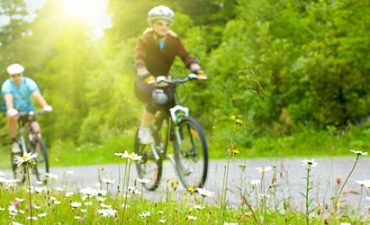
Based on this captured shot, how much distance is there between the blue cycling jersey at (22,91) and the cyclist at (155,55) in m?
2.39

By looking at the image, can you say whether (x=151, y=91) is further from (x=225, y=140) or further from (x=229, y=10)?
(x=229, y=10)

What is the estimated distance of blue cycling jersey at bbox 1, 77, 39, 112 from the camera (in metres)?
8.49

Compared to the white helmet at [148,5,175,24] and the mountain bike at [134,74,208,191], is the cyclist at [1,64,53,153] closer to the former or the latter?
the mountain bike at [134,74,208,191]

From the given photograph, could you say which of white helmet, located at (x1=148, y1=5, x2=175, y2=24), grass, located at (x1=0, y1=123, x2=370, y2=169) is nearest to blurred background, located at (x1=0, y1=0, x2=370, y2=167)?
grass, located at (x1=0, y1=123, x2=370, y2=169)

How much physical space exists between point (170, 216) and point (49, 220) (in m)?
0.69

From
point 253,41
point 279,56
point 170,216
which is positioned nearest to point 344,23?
point 279,56

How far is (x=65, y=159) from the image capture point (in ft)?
50.3

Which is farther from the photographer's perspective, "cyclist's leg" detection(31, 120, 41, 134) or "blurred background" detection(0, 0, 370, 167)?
"blurred background" detection(0, 0, 370, 167)

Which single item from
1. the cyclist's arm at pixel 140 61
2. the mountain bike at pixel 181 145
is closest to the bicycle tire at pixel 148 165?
the mountain bike at pixel 181 145

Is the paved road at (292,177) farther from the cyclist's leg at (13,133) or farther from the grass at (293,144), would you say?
the grass at (293,144)

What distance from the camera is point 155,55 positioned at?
678 centimetres

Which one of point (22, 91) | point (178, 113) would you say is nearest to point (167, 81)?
point (178, 113)

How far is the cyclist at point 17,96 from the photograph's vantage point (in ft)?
27.4

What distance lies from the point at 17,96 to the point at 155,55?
8.79 ft
